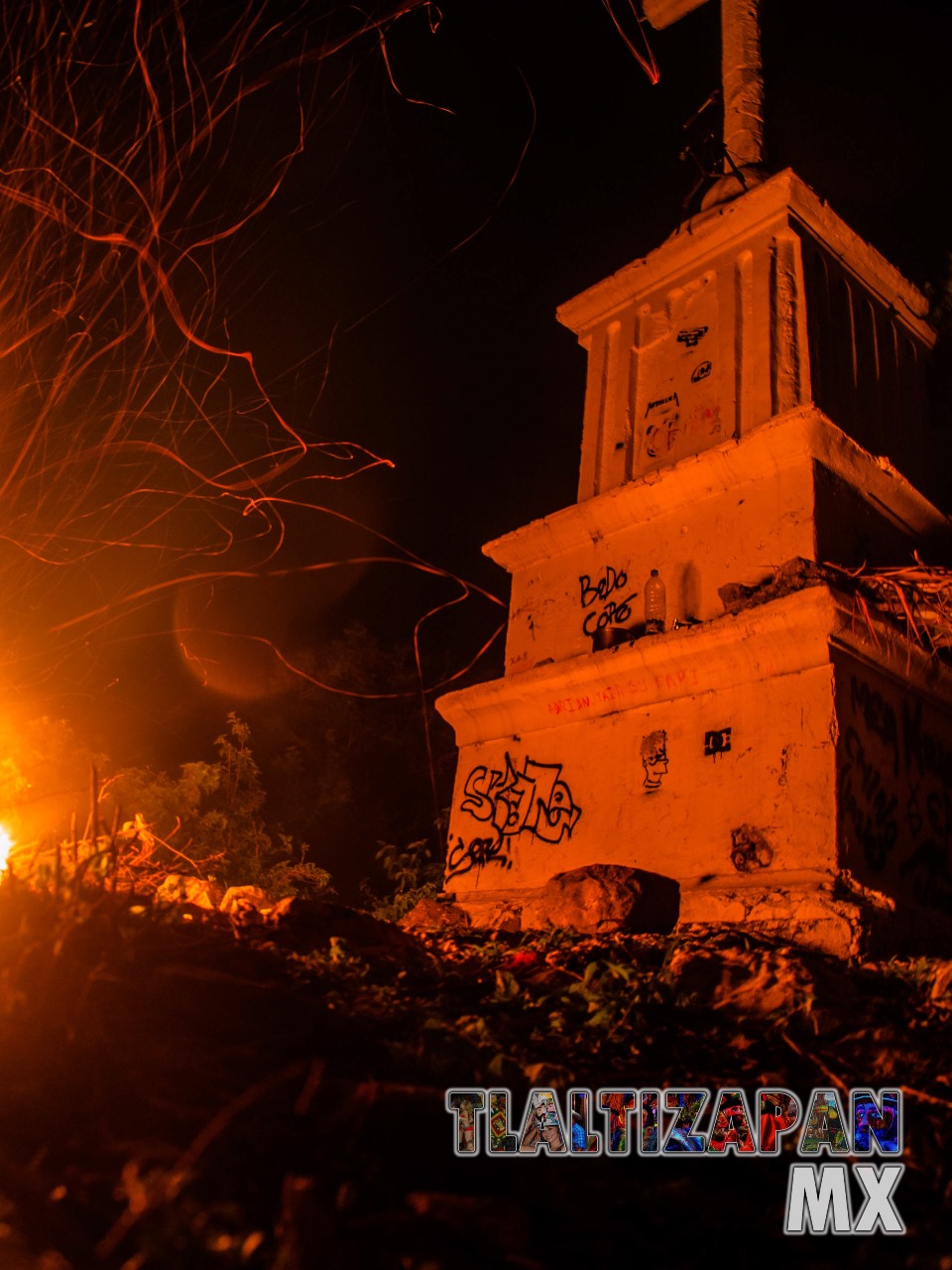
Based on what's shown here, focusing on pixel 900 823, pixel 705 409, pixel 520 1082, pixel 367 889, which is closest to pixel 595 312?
pixel 705 409

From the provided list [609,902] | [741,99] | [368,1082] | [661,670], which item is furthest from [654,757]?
[741,99]

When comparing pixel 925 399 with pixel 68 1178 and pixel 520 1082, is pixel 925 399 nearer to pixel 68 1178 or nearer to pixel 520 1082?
pixel 520 1082

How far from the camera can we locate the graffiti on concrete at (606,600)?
830 cm

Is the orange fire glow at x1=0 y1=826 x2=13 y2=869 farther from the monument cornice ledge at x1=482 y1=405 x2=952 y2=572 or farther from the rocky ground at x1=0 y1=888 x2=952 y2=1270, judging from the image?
the monument cornice ledge at x1=482 y1=405 x2=952 y2=572

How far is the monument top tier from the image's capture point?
27.8ft

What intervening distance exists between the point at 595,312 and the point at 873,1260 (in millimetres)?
9002

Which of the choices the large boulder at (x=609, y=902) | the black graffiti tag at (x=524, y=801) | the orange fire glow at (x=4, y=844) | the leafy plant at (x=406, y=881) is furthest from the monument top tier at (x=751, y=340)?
the leafy plant at (x=406, y=881)

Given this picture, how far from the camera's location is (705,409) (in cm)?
870

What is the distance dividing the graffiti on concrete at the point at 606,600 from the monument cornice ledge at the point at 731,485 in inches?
16.9

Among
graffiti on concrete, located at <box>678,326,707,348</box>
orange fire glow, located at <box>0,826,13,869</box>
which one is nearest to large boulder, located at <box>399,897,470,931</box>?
orange fire glow, located at <box>0,826,13,869</box>

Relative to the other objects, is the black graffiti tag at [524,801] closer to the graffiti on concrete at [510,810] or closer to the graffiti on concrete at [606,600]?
the graffiti on concrete at [510,810]

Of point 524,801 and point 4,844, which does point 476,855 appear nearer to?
point 524,801

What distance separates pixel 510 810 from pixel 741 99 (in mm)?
7842

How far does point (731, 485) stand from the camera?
312 inches
